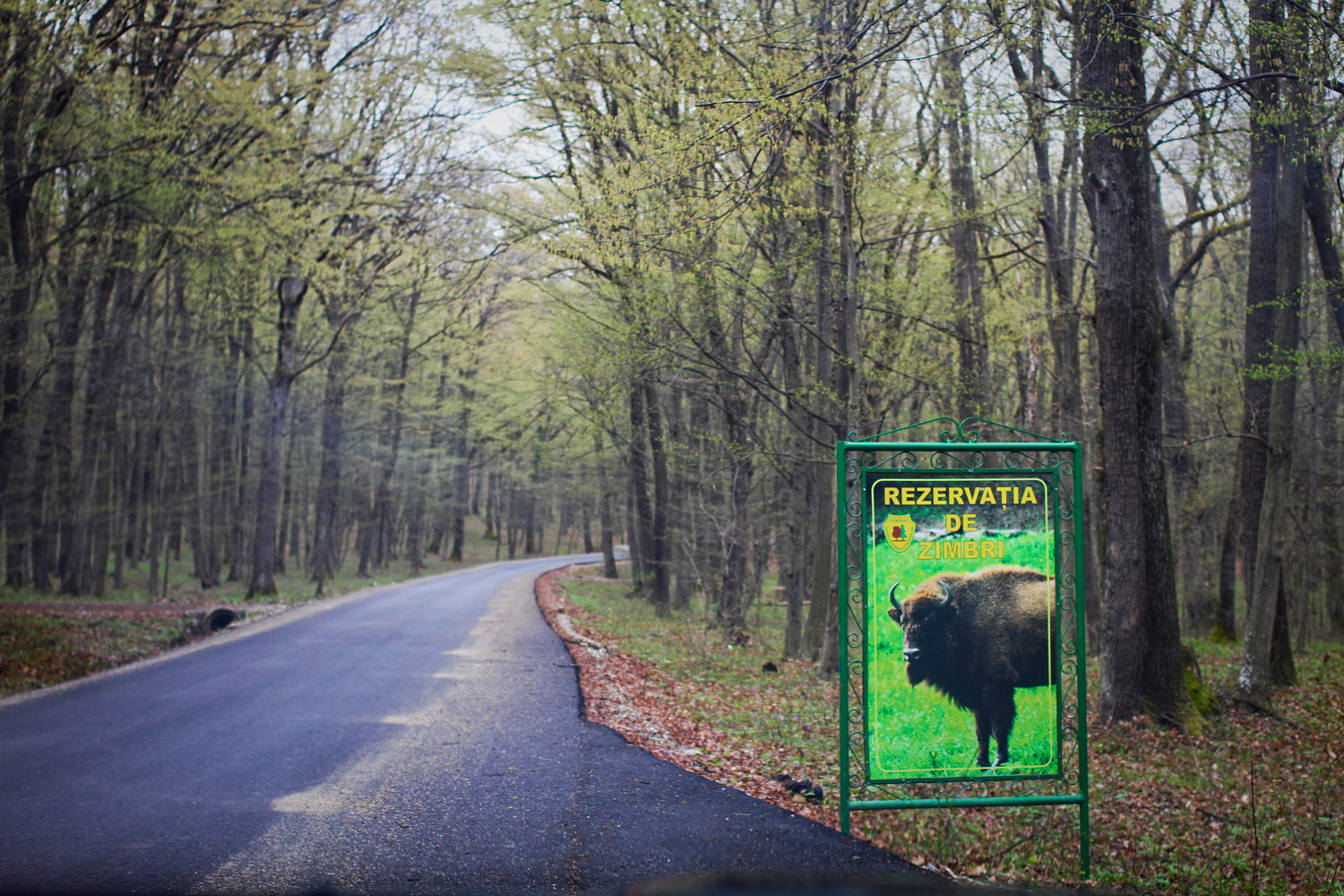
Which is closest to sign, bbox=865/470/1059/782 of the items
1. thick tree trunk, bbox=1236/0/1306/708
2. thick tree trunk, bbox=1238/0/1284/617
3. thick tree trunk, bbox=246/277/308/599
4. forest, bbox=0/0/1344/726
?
forest, bbox=0/0/1344/726

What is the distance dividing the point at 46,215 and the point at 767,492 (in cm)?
1798

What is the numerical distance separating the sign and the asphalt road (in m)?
0.83

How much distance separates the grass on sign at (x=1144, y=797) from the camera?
5516mm

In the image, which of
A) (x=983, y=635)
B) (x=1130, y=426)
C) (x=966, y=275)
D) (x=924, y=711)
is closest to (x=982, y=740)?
(x=924, y=711)

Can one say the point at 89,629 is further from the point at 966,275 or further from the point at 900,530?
the point at 966,275

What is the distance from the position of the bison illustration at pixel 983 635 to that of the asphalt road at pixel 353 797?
43.1 inches

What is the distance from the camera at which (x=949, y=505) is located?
5340mm

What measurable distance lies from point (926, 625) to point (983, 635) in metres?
0.35

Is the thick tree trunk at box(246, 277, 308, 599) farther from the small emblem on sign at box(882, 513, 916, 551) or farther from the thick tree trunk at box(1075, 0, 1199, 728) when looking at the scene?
the small emblem on sign at box(882, 513, 916, 551)

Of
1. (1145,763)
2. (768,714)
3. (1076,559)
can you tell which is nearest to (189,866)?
(1076,559)

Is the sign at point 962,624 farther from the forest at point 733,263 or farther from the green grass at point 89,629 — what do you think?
the green grass at point 89,629

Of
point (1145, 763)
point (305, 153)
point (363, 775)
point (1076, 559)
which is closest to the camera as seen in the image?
point (1076, 559)

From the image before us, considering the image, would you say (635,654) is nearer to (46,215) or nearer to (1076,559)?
(1076,559)

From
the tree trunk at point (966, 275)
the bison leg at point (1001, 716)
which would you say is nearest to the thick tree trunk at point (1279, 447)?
the tree trunk at point (966, 275)
